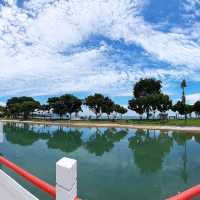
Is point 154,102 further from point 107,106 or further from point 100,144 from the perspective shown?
point 100,144

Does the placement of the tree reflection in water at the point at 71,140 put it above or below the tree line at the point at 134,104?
below

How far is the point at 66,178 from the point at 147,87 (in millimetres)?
56706

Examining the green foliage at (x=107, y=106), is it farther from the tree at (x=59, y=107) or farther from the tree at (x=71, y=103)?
the tree at (x=59, y=107)

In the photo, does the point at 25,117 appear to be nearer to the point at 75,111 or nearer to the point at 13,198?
the point at 75,111

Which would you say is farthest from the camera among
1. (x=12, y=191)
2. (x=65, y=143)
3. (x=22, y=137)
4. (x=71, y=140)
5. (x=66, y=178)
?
(x=22, y=137)

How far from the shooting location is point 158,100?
49.2 meters

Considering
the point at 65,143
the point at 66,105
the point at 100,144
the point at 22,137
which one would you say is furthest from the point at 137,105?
the point at 65,143

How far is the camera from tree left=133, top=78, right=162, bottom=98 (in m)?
57.7

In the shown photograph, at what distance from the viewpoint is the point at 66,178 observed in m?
2.03

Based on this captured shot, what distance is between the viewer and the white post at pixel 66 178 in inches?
79.0

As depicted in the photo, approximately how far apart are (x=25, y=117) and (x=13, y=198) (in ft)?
212

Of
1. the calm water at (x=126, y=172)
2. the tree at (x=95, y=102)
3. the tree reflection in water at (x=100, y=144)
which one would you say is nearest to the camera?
the calm water at (x=126, y=172)

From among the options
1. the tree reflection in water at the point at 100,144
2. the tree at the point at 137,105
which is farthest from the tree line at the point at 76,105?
the tree reflection in water at the point at 100,144

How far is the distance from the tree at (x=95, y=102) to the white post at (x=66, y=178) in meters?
55.3
